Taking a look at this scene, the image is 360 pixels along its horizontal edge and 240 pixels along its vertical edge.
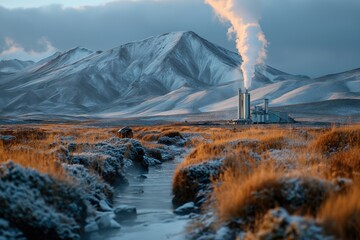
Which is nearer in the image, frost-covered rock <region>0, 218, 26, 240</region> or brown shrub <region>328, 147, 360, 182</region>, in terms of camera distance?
frost-covered rock <region>0, 218, 26, 240</region>

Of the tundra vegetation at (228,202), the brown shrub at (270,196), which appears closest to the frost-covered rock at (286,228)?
the tundra vegetation at (228,202)

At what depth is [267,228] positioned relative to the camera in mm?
6957

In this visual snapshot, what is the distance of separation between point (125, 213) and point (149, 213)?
81 centimetres

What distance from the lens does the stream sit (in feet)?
33.8

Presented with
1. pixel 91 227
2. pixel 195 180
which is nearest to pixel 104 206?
pixel 91 227

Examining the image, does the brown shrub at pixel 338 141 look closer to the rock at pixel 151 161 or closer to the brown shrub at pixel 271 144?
the brown shrub at pixel 271 144

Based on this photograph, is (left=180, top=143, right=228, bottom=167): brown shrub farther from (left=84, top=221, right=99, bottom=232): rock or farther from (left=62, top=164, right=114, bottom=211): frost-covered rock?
(left=84, top=221, right=99, bottom=232): rock

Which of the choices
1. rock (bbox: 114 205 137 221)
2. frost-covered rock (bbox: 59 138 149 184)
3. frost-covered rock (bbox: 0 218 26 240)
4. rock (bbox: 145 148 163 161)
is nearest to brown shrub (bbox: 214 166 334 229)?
frost-covered rock (bbox: 0 218 26 240)

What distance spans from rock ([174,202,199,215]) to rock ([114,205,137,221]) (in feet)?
3.81

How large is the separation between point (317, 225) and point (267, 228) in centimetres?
74

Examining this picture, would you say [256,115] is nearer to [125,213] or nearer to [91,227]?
[125,213]

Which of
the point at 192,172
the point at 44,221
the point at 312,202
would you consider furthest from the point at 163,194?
the point at 312,202

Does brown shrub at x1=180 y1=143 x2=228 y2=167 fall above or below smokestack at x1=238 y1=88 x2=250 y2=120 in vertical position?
below

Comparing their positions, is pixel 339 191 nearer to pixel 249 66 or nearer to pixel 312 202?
pixel 312 202
